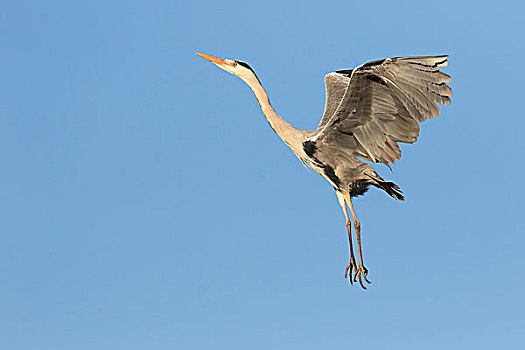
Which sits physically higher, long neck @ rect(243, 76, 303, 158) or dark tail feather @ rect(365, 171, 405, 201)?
long neck @ rect(243, 76, 303, 158)

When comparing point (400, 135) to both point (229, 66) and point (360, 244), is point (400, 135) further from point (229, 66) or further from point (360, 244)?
point (229, 66)

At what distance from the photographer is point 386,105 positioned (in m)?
4.17

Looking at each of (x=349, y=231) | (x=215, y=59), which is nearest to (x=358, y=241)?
(x=349, y=231)

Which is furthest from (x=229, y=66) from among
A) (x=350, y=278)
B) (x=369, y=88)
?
(x=350, y=278)

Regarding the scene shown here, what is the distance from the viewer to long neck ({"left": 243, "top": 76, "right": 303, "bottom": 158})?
14.4 feet

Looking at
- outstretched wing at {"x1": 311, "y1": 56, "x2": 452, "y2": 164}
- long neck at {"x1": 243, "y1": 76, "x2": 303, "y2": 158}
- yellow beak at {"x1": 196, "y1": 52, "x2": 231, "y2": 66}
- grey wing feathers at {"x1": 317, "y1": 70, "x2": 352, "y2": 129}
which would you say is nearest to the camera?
outstretched wing at {"x1": 311, "y1": 56, "x2": 452, "y2": 164}

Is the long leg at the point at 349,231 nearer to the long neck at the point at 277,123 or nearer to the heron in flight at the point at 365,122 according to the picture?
the heron in flight at the point at 365,122

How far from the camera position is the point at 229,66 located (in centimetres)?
449

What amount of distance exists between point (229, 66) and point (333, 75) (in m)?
1.05

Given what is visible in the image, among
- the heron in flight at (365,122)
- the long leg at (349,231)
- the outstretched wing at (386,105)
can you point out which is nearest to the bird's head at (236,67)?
the heron in flight at (365,122)

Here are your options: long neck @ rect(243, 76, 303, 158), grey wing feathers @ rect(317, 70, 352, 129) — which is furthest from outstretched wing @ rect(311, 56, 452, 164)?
grey wing feathers @ rect(317, 70, 352, 129)

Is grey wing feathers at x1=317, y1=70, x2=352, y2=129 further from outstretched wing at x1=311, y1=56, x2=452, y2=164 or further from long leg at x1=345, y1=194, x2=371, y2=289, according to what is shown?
long leg at x1=345, y1=194, x2=371, y2=289

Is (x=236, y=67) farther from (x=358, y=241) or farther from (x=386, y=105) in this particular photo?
(x=358, y=241)

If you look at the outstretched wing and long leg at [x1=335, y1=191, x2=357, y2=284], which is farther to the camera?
long leg at [x1=335, y1=191, x2=357, y2=284]
